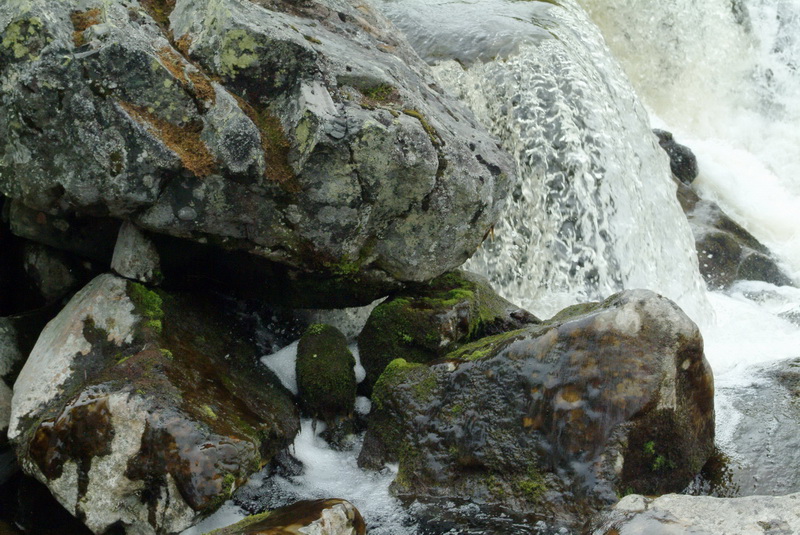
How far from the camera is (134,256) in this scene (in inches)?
225

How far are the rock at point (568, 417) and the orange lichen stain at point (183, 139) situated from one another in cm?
221

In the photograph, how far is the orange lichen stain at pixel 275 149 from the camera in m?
5.34

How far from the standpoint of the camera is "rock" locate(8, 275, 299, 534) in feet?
15.0

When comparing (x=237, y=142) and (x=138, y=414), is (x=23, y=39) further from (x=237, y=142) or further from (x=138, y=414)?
(x=138, y=414)

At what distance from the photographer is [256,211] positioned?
5441mm

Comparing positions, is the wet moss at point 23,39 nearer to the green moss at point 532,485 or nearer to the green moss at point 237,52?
the green moss at point 237,52

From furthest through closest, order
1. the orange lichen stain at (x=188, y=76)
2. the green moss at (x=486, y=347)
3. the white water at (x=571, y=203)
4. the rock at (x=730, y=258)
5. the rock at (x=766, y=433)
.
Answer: the rock at (x=730, y=258) < the white water at (x=571, y=203) < the green moss at (x=486, y=347) < the rock at (x=766, y=433) < the orange lichen stain at (x=188, y=76)

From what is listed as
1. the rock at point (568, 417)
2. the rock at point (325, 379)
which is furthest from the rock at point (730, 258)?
the rock at point (325, 379)

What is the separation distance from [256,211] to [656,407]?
3.09 meters

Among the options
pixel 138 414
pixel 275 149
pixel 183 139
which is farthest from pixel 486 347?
pixel 183 139

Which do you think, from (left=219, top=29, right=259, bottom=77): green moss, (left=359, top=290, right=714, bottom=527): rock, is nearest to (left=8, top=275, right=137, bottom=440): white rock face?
(left=219, top=29, right=259, bottom=77): green moss

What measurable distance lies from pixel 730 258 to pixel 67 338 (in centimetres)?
1037

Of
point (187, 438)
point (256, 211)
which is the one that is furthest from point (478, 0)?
point (187, 438)

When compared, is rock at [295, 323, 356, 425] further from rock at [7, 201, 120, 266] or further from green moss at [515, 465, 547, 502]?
rock at [7, 201, 120, 266]
